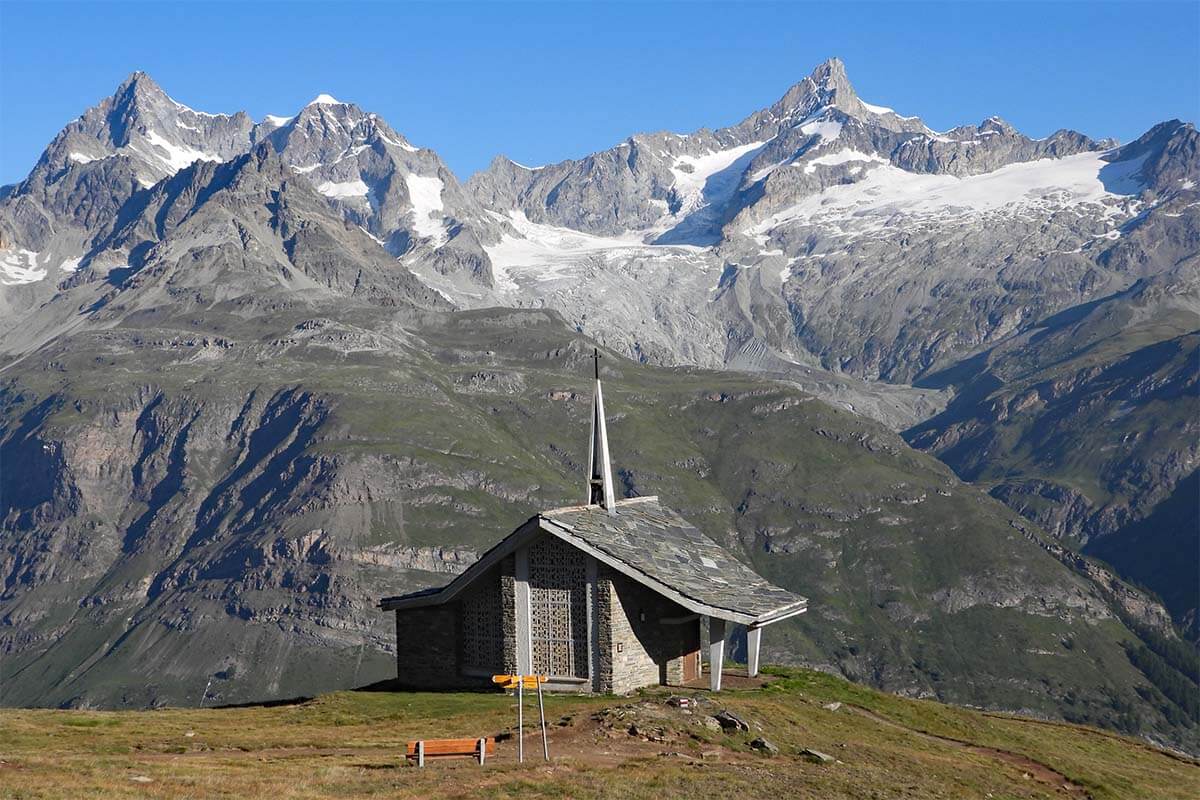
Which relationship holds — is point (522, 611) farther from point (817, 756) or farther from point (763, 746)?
point (817, 756)

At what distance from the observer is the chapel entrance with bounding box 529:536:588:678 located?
214 feet

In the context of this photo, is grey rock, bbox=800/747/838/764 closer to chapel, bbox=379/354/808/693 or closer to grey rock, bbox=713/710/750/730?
grey rock, bbox=713/710/750/730

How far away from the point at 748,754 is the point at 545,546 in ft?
60.6

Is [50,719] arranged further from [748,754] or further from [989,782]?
[989,782]

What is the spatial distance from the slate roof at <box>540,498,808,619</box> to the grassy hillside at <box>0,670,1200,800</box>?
4.36 meters

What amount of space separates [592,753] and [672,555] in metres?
21.3

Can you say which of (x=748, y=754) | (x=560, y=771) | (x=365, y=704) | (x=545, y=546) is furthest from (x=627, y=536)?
(x=560, y=771)

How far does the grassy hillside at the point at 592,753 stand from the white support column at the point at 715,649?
2076mm

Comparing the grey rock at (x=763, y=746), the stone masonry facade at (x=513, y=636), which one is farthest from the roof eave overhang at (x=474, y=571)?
the grey rock at (x=763, y=746)

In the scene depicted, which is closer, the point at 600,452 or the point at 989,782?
the point at 989,782

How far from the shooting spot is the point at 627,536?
6888 centimetres

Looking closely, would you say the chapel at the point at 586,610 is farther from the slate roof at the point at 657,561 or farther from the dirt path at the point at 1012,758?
the dirt path at the point at 1012,758

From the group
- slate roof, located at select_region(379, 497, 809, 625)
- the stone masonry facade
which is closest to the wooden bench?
slate roof, located at select_region(379, 497, 809, 625)

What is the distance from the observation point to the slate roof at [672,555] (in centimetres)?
6531
